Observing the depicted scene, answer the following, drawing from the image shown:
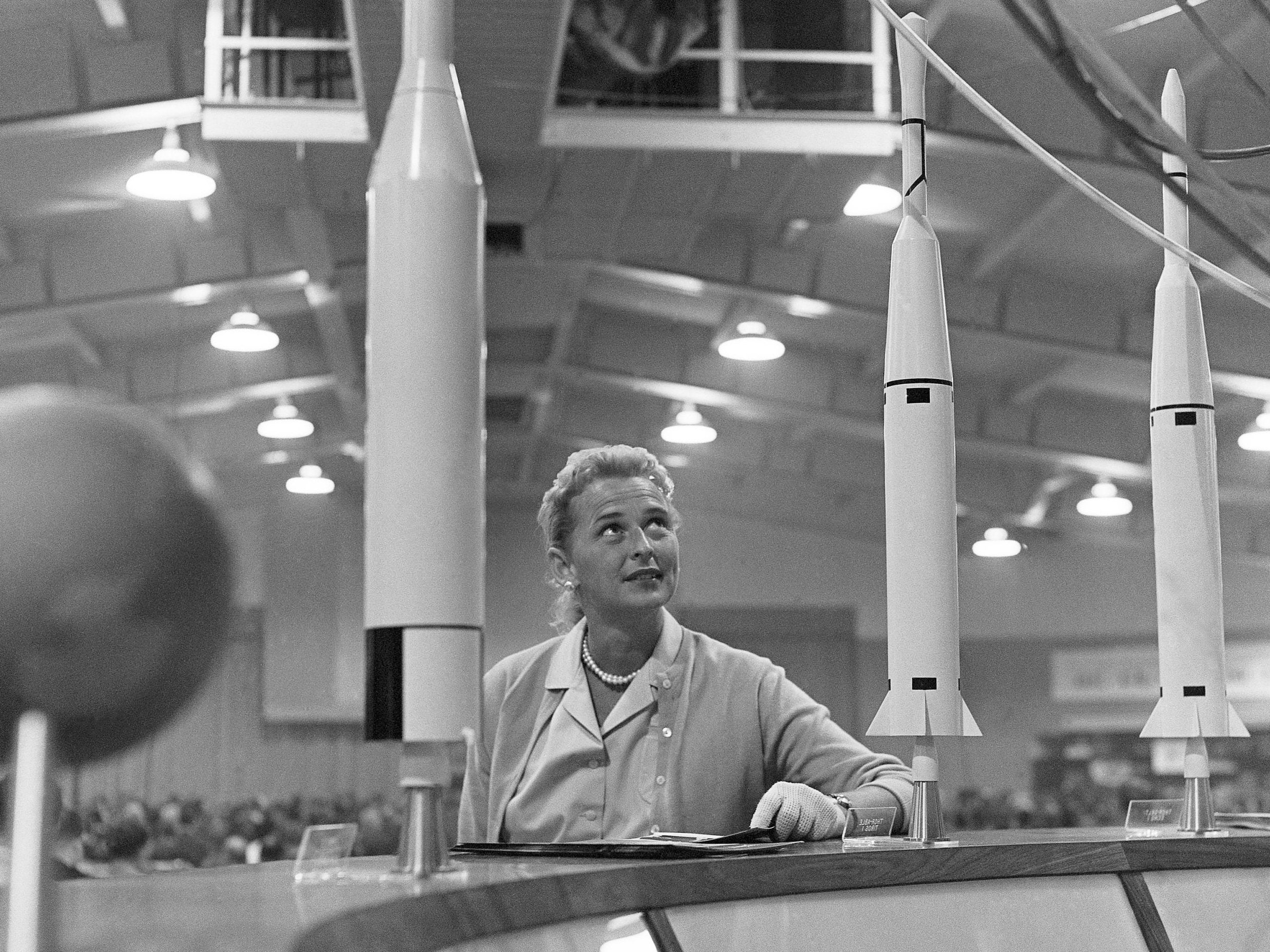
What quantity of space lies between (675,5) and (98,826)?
215 inches

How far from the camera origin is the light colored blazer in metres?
1.88

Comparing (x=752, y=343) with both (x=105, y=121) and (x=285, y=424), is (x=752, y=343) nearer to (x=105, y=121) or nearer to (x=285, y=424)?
(x=285, y=424)

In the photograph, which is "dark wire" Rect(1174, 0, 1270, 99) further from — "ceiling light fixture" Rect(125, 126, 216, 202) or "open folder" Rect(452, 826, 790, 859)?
"ceiling light fixture" Rect(125, 126, 216, 202)

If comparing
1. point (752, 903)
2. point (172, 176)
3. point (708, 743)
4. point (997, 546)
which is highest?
point (172, 176)

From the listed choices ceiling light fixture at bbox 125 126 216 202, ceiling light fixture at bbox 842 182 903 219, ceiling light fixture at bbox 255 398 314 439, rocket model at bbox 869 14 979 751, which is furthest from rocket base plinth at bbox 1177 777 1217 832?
ceiling light fixture at bbox 255 398 314 439

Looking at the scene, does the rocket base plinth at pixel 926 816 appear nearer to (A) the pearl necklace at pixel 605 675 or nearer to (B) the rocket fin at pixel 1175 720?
(B) the rocket fin at pixel 1175 720

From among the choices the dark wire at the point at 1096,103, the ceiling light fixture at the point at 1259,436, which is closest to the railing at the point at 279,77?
the dark wire at the point at 1096,103

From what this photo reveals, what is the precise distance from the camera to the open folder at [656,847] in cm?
119

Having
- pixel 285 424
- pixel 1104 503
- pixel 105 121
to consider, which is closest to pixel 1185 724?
pixel 105 121

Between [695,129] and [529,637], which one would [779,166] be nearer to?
[695,129]

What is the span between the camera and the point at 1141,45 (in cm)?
499

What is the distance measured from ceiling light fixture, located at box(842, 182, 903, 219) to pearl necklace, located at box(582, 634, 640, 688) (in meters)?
5.15

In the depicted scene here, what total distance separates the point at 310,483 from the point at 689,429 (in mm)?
2433

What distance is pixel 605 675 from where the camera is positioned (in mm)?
2037
